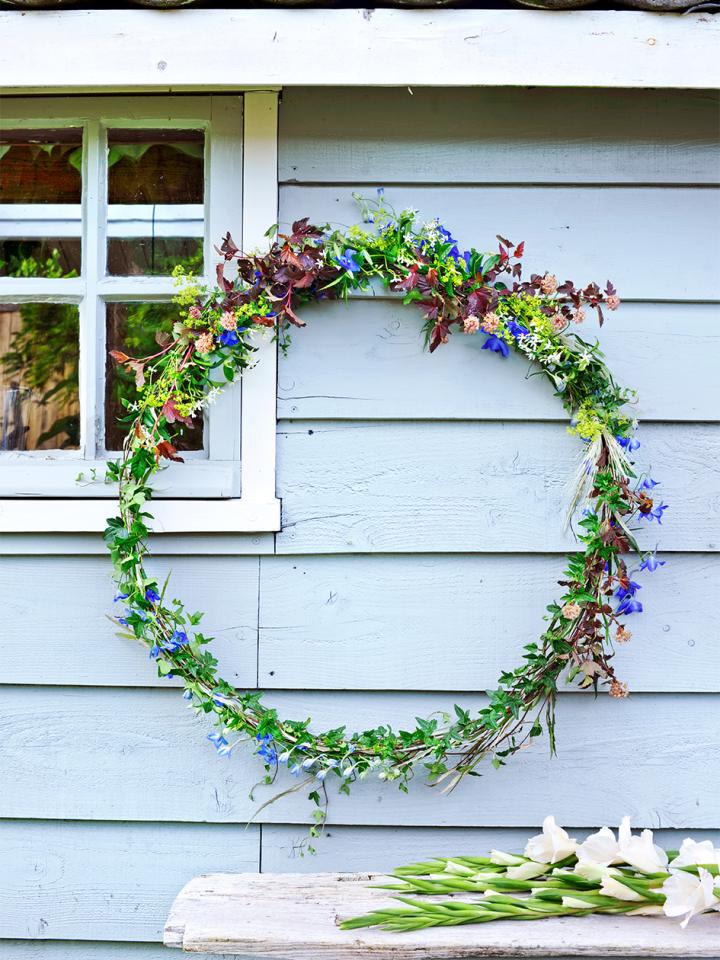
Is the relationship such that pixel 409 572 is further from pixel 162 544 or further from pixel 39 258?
pixel 39 258

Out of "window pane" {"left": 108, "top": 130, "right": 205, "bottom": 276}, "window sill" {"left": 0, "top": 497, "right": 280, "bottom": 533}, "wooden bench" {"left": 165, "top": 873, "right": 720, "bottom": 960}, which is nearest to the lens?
"wooden bench" {"left": 165, "top": 873, "right": 720, "bottom": 960}

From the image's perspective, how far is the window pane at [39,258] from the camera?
1.72 metres

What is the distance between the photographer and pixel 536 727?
157cm

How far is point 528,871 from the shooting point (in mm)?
1487

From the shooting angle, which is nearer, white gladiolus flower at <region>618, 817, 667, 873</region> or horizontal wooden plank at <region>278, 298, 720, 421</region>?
white gladiolus flower at <region>618, 817, 667, 873</region>

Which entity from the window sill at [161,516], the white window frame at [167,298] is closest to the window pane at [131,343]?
the white window frame at [167,298]

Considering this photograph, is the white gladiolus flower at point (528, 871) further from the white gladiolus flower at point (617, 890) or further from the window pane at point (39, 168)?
the window pane at point (39, 168)

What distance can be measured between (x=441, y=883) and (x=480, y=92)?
1.40 metres

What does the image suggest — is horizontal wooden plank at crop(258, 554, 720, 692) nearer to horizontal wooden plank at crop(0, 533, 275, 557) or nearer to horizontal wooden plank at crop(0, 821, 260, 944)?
horizontal wooden plank at crop(0, 533, 275, 557)

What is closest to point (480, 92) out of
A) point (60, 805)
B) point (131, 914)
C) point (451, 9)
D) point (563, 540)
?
point (451, 9)

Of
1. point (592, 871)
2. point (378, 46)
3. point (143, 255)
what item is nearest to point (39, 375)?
point (143, 255)

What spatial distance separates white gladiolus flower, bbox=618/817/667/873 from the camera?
1.44 metres

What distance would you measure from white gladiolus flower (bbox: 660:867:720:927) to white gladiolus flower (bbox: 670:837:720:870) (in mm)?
33

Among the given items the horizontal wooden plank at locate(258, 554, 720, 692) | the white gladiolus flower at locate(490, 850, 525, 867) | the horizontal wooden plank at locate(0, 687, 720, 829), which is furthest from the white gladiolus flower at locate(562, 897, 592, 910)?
the horizontal wooden plank at locate(258, 554, 720, 692)
